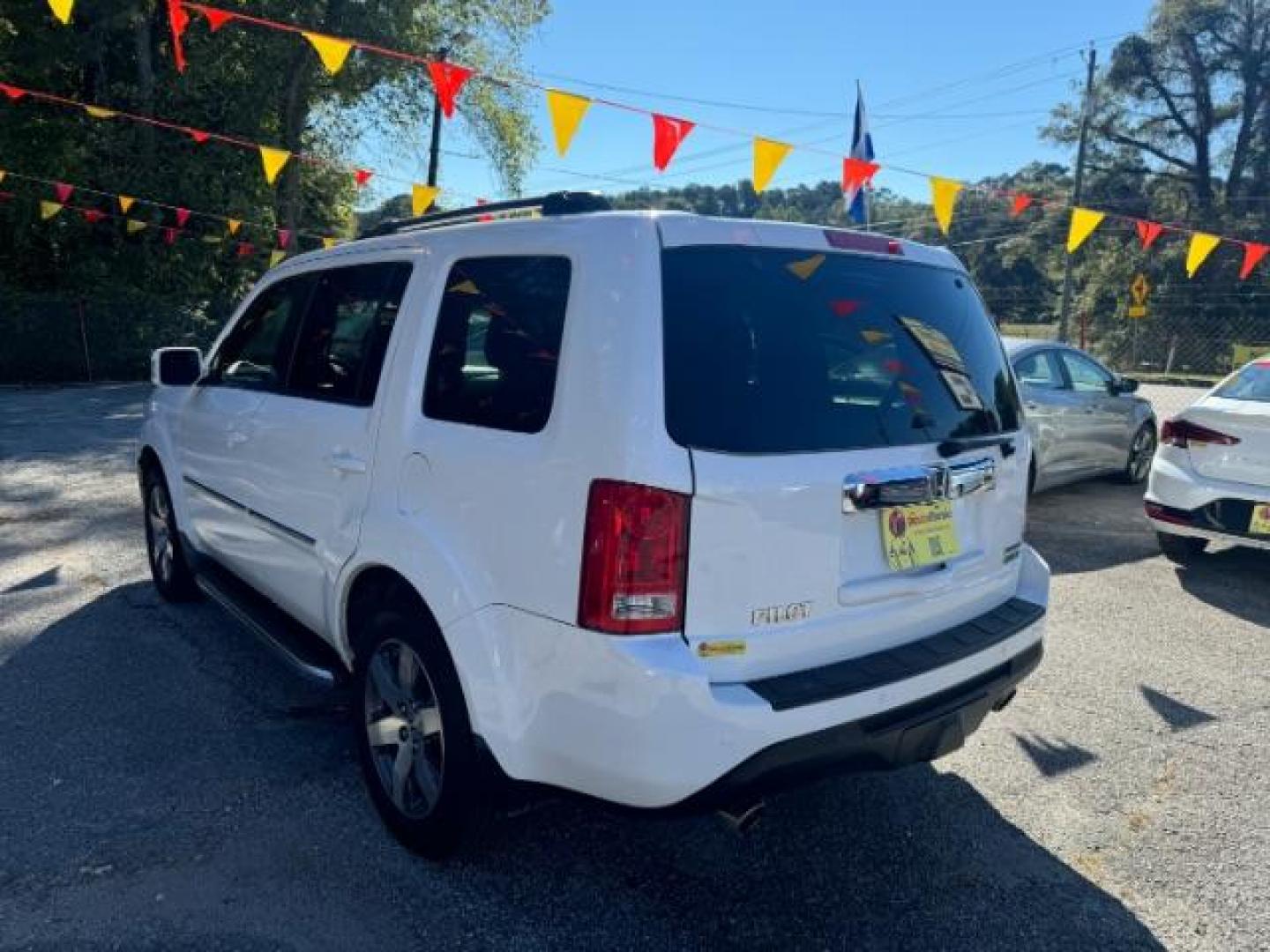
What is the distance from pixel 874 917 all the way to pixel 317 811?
1796mm

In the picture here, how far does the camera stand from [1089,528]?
24.2 feet

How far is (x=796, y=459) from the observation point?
89.4 inches

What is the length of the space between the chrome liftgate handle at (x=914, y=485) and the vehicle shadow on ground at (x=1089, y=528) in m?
3.87

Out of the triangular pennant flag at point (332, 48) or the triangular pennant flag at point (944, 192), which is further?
the triangular pennant flag at point (944, 192)

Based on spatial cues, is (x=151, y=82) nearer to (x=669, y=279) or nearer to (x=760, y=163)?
(x=760, y=163)

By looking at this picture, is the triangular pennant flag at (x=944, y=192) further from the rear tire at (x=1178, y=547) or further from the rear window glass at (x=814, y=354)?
the rear window glass at (x=814, y=354)

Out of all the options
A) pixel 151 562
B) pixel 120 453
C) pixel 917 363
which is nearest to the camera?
pixel 917 363

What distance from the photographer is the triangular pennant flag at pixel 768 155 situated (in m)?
8.77

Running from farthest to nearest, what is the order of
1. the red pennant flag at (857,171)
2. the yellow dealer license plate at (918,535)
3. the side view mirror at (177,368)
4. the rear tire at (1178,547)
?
1. the red pennant flag at (857,171)
2. the rear tire at (1178,547)
3. the side view mirror at (177,368)
4. the yellow dealer license plate at (918,535)

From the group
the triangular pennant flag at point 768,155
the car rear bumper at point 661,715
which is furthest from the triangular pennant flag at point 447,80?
the car rear bumper at point 661,715

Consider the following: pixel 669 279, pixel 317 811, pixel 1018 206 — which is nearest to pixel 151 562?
pixel 317 811

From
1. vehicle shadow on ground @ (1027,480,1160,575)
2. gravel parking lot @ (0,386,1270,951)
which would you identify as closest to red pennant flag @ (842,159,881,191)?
vehicle shadow on ground @ (1027,480,1160,575)

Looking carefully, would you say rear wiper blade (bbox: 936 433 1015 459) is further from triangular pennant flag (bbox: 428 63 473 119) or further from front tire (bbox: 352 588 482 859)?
triangular pennant flag (bbox: 428 63 473 119)

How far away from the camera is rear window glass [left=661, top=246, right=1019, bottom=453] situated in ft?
7.29
